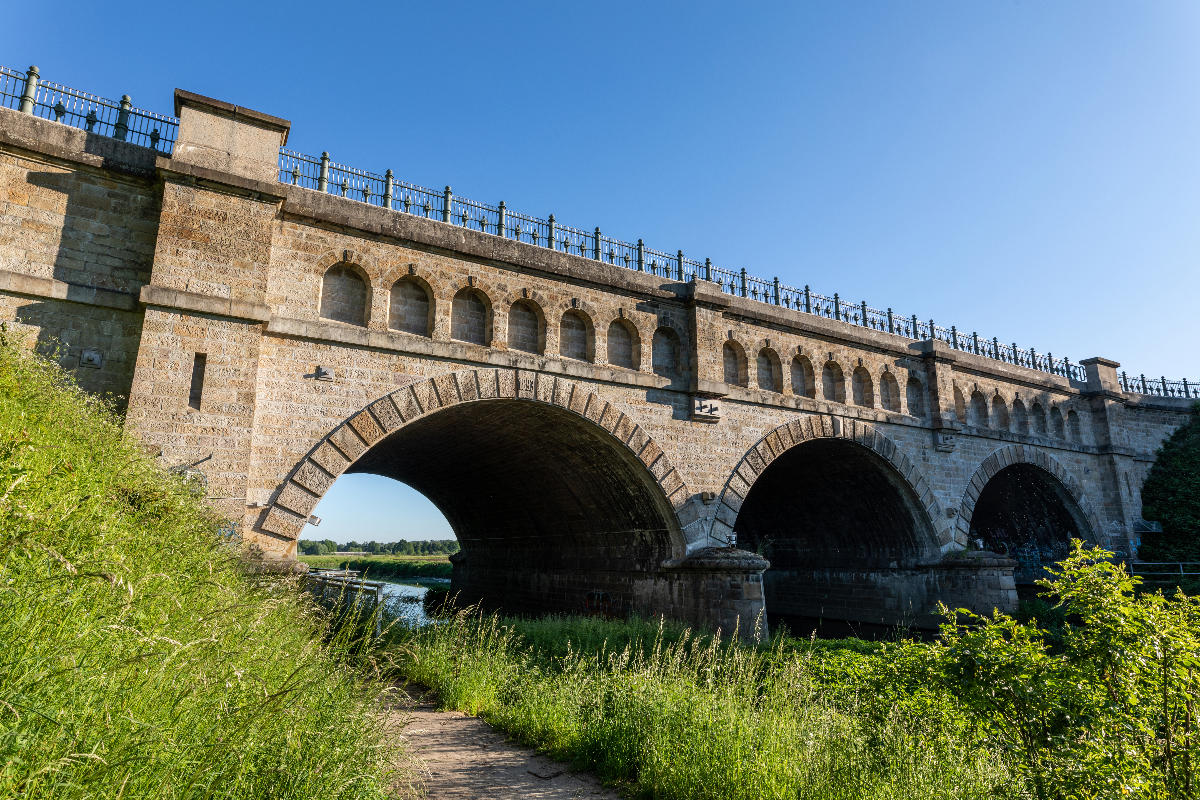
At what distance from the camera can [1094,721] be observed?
4.23 meters

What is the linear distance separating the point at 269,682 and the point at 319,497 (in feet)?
23.7

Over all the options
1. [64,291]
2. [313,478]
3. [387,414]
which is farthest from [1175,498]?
[64,291]

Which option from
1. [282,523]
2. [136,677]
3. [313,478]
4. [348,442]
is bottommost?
[136,677]

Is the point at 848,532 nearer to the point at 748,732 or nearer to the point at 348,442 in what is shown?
the point at 348,442

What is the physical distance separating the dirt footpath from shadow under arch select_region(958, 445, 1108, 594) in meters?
19.9

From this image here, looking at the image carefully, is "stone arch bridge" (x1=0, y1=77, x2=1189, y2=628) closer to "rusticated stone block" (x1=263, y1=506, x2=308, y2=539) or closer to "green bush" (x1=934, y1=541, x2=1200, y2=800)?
"rusticated stone block" (x1=263, y1=506, x2=308, y2=539)

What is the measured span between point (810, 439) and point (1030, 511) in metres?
14.3

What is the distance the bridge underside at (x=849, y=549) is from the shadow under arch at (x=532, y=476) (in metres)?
5.87

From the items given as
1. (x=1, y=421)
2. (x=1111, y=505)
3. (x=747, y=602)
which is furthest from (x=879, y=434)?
(x=1, y=421)

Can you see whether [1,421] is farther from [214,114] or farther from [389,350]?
[214,114]

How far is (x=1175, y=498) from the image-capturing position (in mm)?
25141

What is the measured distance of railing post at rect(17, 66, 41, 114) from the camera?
33.7 feet

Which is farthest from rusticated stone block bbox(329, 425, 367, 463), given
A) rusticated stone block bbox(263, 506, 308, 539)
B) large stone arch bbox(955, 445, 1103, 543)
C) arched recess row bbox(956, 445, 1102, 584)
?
arched recess row bbox(956, 445, 1102, 584)

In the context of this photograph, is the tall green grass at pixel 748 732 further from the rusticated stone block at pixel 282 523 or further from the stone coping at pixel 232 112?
the stone coping at pixel 232 112
